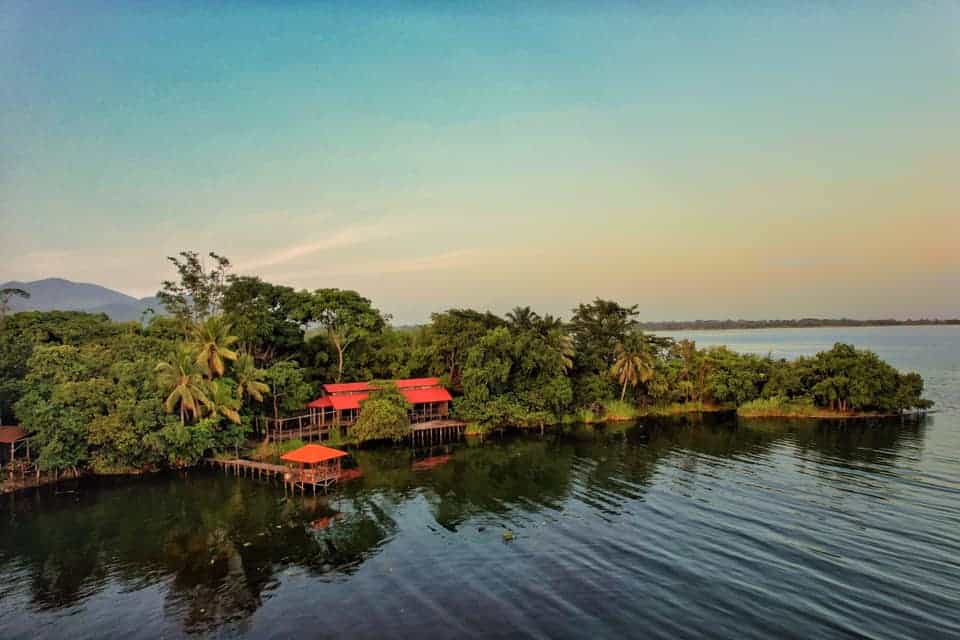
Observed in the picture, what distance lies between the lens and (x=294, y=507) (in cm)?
3094

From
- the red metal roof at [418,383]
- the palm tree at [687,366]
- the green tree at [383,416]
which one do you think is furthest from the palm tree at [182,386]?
the palm tree at [687,366]

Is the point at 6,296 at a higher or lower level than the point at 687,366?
higher

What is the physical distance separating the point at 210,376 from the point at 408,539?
889 inches

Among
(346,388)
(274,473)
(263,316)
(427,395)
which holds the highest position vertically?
(263,316)

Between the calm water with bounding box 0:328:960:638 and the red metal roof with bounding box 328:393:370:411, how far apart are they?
27.2 feet

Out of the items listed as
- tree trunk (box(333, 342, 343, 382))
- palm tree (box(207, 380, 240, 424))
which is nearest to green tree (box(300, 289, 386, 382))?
tree trunk (box(333, 342, 343, 382))

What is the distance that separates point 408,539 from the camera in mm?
26297

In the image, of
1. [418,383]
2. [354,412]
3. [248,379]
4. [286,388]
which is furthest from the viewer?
[418,383]

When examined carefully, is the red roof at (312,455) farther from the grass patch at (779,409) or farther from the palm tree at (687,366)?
the grass patch at (779,409)

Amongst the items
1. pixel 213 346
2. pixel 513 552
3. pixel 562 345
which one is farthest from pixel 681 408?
pixel 213 346

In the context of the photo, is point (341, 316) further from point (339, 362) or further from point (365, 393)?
point (365, 393)

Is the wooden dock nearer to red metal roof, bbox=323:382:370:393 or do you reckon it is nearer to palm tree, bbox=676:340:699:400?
red metal roof, bbox=323:382:370:393

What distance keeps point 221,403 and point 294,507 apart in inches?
478

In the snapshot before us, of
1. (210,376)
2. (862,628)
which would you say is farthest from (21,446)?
(862,628)
